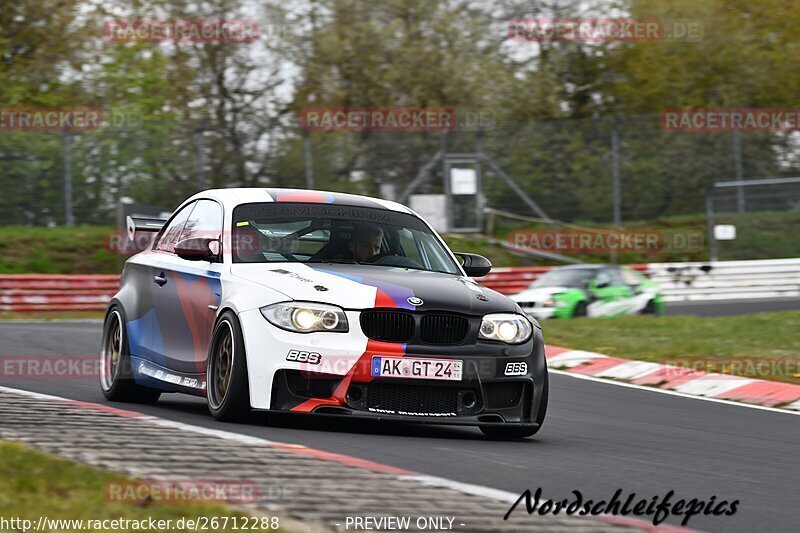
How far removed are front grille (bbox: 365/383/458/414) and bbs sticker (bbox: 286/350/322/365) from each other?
328 millimetres

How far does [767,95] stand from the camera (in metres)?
38.7

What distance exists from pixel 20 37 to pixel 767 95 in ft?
68.1

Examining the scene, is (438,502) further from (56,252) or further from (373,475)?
(56,252)

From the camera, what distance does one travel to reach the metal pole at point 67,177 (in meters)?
26.7

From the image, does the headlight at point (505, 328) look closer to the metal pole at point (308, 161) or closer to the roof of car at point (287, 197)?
the roof of car at point (287, 197)

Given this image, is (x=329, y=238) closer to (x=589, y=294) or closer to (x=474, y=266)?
(x=474, y=266)

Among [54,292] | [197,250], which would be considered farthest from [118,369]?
[54,292]

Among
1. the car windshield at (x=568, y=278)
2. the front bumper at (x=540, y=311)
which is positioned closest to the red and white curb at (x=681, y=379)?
the front bumper at (x=540, y=311)

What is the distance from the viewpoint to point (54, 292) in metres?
24.0

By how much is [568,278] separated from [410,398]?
15.5 meters

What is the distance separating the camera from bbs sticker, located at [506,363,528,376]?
763 cm

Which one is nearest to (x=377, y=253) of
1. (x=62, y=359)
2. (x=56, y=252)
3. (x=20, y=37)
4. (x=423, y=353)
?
(x=423, y=353)

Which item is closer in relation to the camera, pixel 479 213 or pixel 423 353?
pixel 423 353

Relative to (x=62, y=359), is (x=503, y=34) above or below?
above
